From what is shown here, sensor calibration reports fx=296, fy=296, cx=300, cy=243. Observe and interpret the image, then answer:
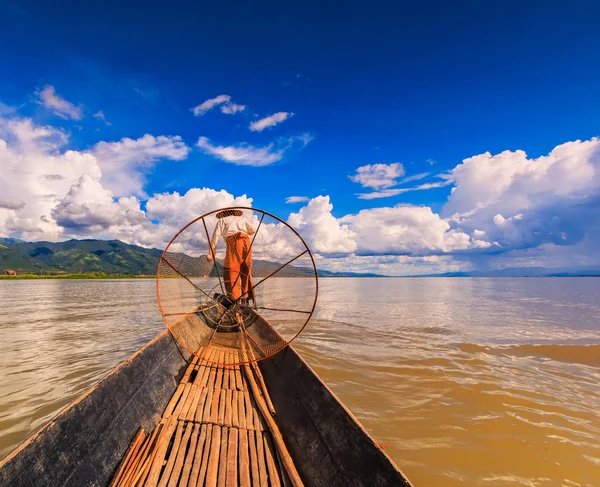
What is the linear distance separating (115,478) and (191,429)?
0.77 meters

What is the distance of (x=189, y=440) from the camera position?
2.97 metres

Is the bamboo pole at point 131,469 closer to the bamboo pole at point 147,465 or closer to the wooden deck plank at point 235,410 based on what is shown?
the bamboo pole at point 147,465

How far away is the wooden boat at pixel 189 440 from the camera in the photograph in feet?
6.82

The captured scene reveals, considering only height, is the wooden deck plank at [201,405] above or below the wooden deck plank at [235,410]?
above

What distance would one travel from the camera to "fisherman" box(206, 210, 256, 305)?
6.84m

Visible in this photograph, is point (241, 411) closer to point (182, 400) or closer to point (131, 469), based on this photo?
point (182, 400)

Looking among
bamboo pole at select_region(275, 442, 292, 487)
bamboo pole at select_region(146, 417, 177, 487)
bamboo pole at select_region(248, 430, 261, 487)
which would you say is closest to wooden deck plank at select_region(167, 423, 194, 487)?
bamboo pole at select_region(146, 417, 177, 487)

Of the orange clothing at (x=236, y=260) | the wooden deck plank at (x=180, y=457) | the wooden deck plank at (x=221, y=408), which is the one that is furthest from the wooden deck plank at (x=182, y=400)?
the orange clothing at (x=236, y=260)

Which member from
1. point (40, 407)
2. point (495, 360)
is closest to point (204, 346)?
point (40, 407)

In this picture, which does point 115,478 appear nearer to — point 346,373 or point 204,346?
point 204,346

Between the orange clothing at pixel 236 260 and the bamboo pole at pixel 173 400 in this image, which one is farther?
the orange clothing at pixel 236 260

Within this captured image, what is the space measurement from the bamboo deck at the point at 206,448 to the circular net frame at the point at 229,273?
50.1 inches

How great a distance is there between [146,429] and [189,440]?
0.58m

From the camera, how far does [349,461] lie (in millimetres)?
2285
